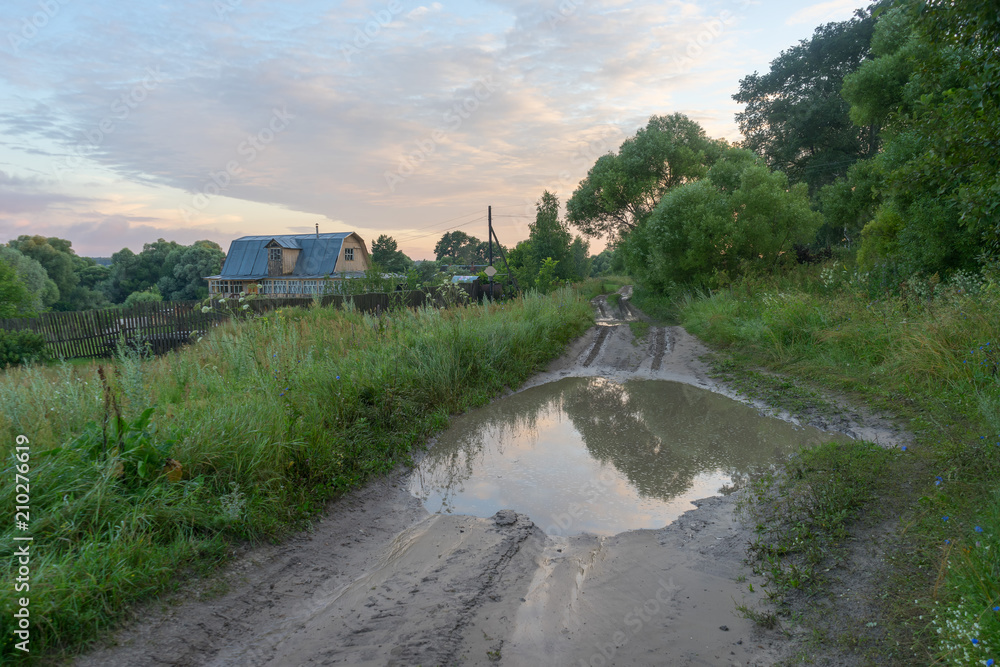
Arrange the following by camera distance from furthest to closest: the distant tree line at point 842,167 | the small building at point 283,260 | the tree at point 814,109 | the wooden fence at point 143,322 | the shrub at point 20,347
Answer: the small building at point 283,260 → the tree at point 814,109 → the wooden fence at point 143,322 → the shrub at point 20,347 → the distant tree line at point 842,167

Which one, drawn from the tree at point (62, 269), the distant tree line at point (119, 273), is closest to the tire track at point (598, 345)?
the distant tree line at point (119, 273)

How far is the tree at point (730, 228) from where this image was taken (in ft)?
56.2

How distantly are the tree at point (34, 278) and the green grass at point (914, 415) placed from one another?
40976 millimetres

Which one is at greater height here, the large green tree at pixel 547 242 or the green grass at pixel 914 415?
the large green tree at pixel 547 242

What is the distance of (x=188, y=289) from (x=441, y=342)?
173 ft

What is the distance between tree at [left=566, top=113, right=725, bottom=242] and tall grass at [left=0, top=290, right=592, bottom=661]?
22.9 metres

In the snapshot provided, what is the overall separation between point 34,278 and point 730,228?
4857 centimetres

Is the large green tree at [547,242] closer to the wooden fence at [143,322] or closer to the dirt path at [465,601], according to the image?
the wooden fence at [143,322]

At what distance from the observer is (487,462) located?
5.89 metres

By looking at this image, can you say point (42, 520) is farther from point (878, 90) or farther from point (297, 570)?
point (878, 90)

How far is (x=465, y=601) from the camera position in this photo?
10.4 feet

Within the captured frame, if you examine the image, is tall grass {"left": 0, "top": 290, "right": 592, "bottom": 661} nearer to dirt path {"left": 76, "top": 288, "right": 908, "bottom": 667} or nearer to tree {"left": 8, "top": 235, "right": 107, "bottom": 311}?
dirt path {"left": 76, "top": 288, "right": 908, "bottom": 667}

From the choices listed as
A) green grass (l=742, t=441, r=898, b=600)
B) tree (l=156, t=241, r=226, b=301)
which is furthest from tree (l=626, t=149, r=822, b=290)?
tree (l=156, t=241, r=226, b=301)

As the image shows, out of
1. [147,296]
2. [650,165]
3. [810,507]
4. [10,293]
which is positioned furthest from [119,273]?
[810,507]
